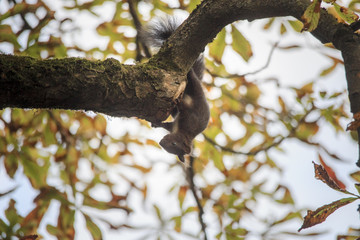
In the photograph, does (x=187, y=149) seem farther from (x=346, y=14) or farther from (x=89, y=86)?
(x=346, y=14)

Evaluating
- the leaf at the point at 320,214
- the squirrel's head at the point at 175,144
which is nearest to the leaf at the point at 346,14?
the leaf at the point at 320,214

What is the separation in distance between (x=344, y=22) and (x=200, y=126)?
4.29 ft

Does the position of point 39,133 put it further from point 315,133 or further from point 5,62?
point 315,133

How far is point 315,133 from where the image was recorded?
108 inches

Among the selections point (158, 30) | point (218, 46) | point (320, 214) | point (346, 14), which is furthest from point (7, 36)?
point (320, 214)

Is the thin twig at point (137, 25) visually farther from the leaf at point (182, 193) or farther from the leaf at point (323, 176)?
the leaf at point (323, 176)

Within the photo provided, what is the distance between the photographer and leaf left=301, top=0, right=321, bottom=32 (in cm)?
128

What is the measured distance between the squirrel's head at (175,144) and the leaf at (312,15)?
4.36 feet

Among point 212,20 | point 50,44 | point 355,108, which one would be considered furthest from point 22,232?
point 355,108

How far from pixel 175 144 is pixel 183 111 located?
10.4 inches

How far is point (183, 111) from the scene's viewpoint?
2.55 metres

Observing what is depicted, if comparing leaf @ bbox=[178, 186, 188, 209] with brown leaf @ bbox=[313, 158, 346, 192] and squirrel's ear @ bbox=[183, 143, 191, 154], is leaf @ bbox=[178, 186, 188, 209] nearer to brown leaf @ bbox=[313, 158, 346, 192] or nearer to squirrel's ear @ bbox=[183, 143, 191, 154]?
squirrel's ear @ bbox=[183, 143, 191, 154]

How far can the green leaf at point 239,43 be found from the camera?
7.18 ft

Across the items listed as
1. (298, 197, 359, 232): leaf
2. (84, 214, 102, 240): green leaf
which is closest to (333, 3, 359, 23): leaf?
(298, 197, 359, 232): leaf
